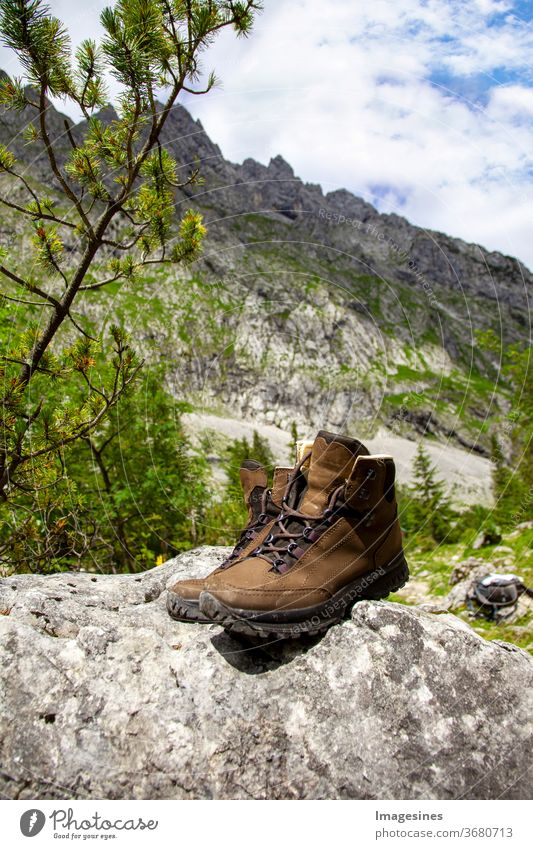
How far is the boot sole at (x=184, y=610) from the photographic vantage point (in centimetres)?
278

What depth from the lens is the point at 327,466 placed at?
2.80 meters

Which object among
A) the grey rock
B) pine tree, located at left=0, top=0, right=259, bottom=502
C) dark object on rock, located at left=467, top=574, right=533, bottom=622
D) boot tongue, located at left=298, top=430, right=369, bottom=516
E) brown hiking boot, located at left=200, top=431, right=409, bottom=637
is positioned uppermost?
pine tree, located at left=0, top=0, right=259, bottom=502

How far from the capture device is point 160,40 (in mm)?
3023

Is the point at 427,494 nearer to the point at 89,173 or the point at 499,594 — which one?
the point at 499,594

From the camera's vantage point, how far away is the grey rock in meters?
1.99

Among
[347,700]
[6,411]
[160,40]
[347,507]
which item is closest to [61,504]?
[6,411]

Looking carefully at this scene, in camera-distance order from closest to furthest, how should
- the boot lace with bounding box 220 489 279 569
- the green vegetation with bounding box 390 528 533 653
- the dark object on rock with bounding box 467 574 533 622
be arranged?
the boot lace with bounding box 220 489 279 569, the green vegetation with bounding box 390 528 533 653, the dark object on rock with bounding box 467 574 533 622

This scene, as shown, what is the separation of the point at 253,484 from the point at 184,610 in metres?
1.01

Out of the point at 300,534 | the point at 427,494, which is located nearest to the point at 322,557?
the point at 300,534

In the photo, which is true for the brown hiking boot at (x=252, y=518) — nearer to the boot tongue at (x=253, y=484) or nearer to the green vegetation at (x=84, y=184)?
the boot tongue at (x=253, y=484)

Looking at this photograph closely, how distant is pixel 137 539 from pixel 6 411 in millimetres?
5543

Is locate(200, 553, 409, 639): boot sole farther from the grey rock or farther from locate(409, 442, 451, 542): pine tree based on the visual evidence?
locate(409, 442, 451, 542): pine tree

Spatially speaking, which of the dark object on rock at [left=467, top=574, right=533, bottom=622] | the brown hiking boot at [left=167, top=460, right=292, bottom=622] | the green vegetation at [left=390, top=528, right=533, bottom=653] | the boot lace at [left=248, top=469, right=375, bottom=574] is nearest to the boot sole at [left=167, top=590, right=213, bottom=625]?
the brown hiking boot at [left=167, top=460, right=292, bottom=622]
